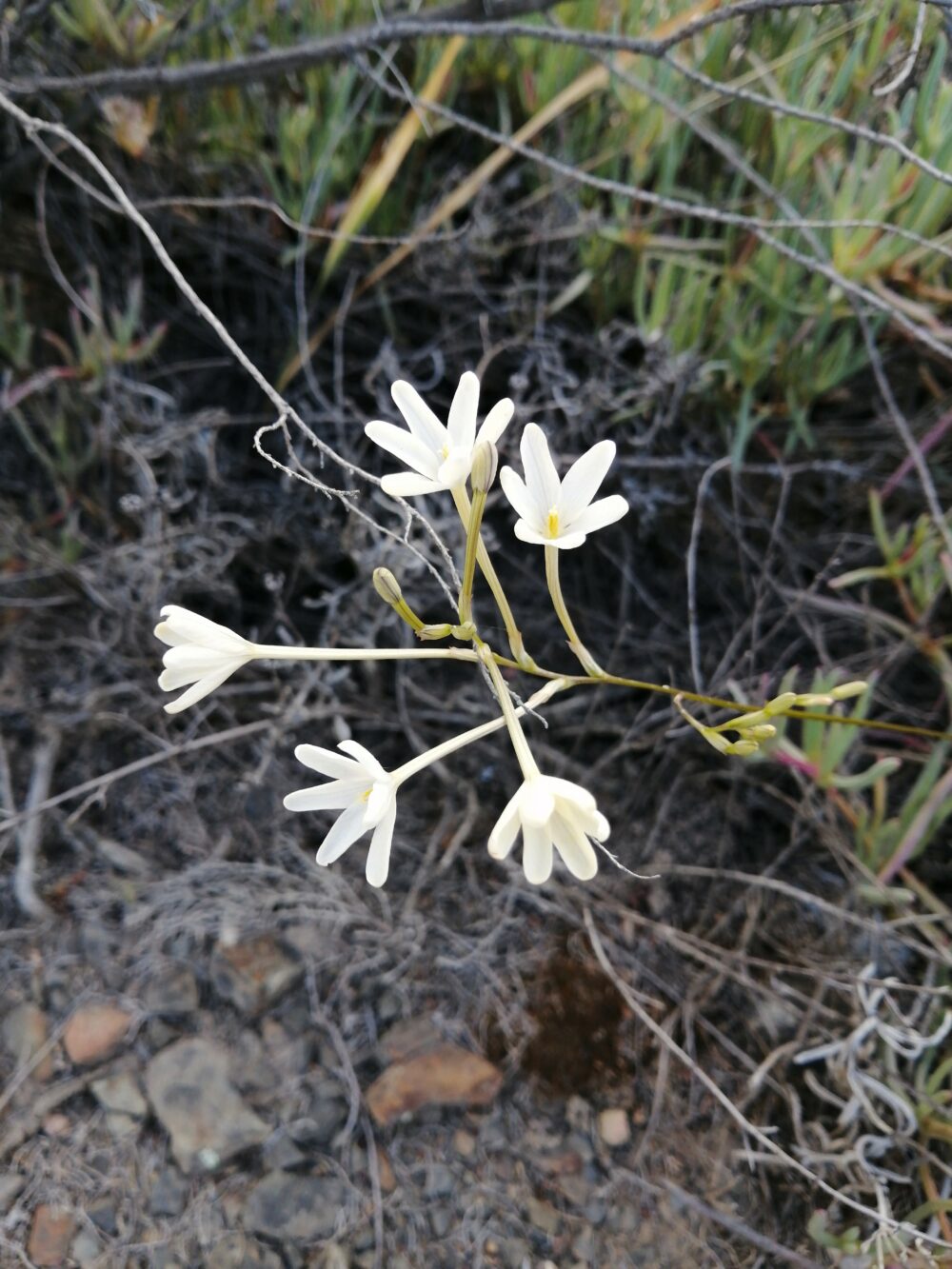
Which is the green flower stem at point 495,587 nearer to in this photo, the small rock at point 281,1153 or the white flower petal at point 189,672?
the white flower petal at point 189,672

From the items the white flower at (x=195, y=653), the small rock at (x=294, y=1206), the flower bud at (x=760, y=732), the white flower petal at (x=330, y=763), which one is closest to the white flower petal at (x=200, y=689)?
the white flower at (x=195, y=653)

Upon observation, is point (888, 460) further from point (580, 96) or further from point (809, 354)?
point (580, 96)

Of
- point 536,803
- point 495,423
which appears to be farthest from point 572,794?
point 495,423

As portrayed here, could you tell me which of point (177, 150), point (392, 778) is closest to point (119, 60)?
point (177, 150)

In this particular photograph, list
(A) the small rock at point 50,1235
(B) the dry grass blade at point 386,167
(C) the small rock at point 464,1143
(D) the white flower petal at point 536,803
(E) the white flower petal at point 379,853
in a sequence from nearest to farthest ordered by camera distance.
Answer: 1. (D) the white flower petal at point 536,803
2. (E) the white flower petal at point 379,853
3. (A) the small rock at point 50,1235
4. (C) the small rock at point 464,1143
5. (B) the dry grass blade at point 386,167

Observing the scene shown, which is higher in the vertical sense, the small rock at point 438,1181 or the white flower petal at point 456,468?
the white flower petal at point 456,468

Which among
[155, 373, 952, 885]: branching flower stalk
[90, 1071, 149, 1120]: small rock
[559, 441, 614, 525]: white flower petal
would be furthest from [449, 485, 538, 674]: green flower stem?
[90, 1071, 149, 1120]: small rock

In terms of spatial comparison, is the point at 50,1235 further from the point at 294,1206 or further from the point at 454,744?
the point at 454,744
